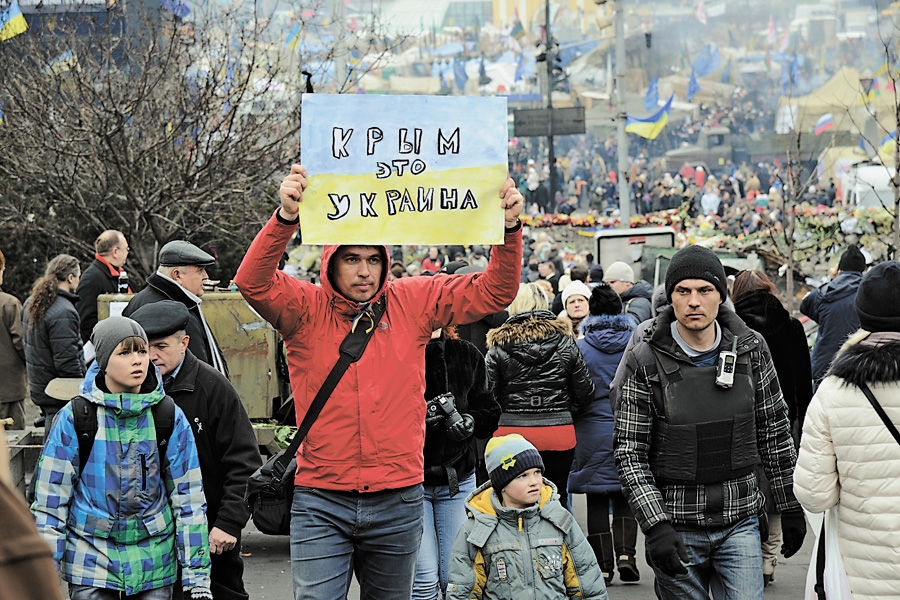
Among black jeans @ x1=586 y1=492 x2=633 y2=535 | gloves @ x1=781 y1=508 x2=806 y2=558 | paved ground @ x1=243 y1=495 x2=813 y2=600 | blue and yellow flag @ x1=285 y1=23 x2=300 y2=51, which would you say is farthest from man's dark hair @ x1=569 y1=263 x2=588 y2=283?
gloves @ x1=781 y1=508 x2=806 y2=558

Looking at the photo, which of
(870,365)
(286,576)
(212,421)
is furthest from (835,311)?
(212,421)

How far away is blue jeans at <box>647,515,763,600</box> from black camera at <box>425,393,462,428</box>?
4.59ft

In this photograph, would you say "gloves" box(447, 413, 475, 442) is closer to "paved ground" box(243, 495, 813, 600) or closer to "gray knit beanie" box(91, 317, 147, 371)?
"gray knit beanie" box(91, 317, 147, 371)

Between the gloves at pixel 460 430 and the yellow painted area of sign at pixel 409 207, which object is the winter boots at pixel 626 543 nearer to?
the gloves at pixel 460 430

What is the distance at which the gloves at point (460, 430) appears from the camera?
5380 mm

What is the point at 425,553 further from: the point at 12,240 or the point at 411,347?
the point at 12,240

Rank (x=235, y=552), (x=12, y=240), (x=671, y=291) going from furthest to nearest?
(x=12, y=240) < (x=235, y=552) < (x=671, y=291)

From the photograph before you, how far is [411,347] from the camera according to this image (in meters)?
4.07

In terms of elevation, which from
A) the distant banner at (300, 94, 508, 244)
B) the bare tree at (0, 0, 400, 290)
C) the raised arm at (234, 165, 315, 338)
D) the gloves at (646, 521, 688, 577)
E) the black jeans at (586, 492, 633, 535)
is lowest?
the black jeans at (586, 492, 633, 535)

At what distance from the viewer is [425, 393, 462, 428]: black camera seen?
5.39 meters

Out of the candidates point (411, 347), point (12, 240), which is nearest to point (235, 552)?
point (411, 347)

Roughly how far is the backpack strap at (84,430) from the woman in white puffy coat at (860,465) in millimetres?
2558

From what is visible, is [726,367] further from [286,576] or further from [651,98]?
[651,98]

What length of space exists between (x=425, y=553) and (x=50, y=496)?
6.55 feet
